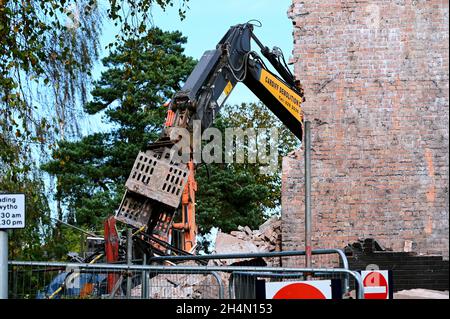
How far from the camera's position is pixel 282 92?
69.7 ft

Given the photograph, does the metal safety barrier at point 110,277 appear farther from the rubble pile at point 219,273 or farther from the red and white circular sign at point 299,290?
the red and white circular sign at point 299,290

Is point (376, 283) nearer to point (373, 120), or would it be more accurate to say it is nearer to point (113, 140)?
point (373, 120)

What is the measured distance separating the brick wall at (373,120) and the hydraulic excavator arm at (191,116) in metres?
0.87

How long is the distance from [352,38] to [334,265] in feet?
11.6

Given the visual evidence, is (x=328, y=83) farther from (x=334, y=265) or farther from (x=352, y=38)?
(x=334, y=265)

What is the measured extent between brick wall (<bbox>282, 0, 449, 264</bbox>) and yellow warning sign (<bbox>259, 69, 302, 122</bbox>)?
16.2 ft

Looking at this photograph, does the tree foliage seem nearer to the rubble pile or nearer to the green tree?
the rubble pile

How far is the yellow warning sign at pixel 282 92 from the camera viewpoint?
68.1ft

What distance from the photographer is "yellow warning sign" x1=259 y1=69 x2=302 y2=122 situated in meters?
20.8

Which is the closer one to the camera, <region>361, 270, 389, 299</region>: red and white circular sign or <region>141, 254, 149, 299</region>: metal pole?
<region>361, 270, 389, 299</region>: red and white circular sign

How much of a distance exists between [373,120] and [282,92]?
232 inches

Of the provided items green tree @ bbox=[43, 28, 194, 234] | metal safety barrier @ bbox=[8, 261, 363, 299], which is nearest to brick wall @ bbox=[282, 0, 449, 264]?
metal safety barrier @ bbox=[8, 261, 363, 299]
